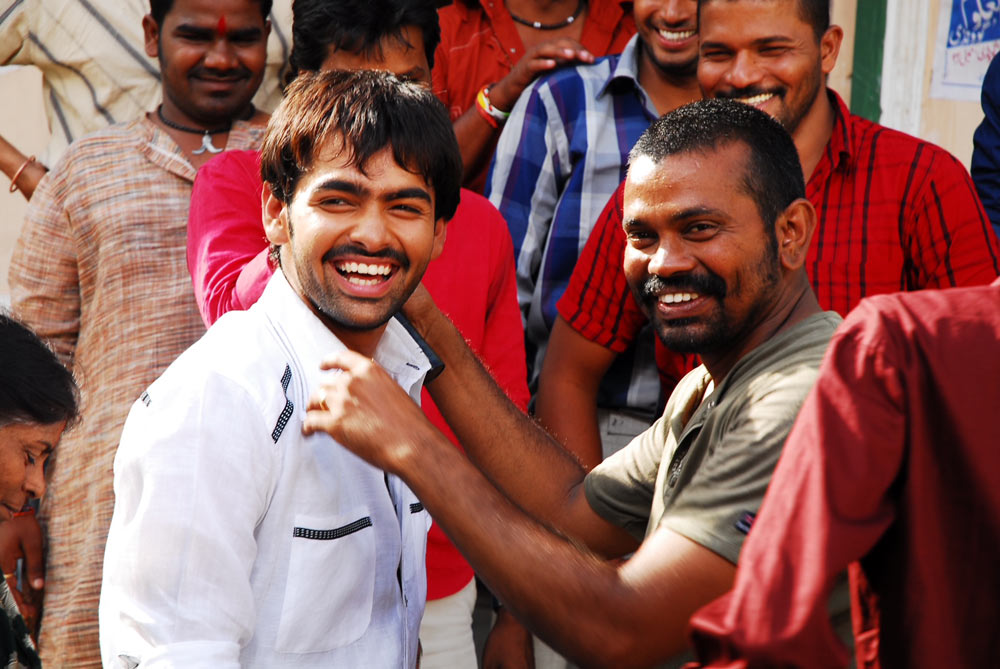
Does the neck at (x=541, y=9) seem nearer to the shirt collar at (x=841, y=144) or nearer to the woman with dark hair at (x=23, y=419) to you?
the shirt collar at (x=841, y=144)

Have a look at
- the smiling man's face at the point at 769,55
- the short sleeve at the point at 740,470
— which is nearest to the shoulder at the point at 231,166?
the smiling man's face at the point at 769,55

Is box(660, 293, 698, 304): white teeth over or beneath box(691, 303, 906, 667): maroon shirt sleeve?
over

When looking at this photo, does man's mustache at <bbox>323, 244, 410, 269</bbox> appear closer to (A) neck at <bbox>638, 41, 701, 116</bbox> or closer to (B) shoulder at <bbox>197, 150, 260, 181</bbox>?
(B) shoulder at <bbox>197, 150, 260, 181</bbox>

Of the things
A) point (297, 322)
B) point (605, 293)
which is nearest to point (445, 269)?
point (605, 293)

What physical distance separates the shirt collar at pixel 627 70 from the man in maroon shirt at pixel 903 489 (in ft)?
7.38

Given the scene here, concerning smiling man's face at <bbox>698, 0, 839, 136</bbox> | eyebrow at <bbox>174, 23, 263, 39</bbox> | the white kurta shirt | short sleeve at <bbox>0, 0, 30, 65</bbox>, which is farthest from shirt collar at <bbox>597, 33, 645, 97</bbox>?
short sleeve at <bbox>0, 0, 30, 65</bbox>

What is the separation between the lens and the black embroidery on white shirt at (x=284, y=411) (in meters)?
1.92

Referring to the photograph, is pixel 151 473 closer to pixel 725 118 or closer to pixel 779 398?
pixel 779 398

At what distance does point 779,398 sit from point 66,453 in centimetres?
215

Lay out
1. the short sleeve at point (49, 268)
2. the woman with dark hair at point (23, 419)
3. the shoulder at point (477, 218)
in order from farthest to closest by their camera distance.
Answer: the short sleeve at point (49, 268), the shoulder at point (477, 218), the woman with dark hair at point (23, 419)

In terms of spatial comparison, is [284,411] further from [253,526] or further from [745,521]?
[745,521]

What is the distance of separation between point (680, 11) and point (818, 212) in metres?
0.86

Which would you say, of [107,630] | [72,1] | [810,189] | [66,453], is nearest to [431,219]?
[107,630]

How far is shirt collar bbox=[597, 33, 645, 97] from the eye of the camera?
3.42 metres
